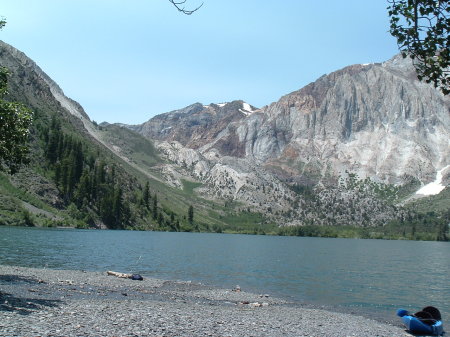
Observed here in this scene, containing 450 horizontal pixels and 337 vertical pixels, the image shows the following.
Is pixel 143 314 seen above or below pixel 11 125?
below

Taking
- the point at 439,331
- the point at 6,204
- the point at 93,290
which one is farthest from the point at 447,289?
the point at 6,204

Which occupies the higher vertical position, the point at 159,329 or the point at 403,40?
the point at 403,40

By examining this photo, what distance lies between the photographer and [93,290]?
134 feet

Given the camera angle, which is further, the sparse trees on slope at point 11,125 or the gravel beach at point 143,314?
the sparse trees on slope at point 11,125

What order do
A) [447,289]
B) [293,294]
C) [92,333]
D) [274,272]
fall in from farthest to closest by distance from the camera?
[274,272] → [447,289] → [293,294] → [92,333]

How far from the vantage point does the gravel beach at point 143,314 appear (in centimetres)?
2242

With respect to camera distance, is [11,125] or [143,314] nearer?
[143,314]

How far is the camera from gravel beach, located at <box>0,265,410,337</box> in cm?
2242

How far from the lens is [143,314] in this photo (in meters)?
28.4

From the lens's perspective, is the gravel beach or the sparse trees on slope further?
the sparse trees on slope

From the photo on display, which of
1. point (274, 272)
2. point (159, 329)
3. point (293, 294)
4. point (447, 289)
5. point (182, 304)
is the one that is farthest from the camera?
point (274, 272)

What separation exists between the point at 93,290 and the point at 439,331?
96.7 ft

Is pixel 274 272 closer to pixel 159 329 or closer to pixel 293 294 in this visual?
pixel 293 294

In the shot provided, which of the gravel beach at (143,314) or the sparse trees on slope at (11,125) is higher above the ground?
the sparse trees on slope at (11,125)
